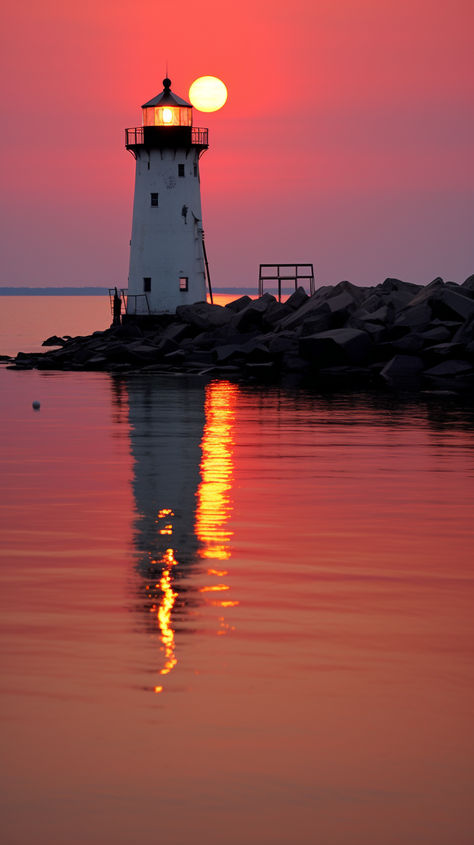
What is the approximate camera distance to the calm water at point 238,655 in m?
6.17

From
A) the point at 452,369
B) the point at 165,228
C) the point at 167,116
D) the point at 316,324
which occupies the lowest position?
the point at 452,369

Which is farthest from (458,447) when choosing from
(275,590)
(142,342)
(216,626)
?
(142,342)

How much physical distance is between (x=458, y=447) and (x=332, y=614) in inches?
503

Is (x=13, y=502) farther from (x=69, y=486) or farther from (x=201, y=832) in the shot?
(x=201, y=832)

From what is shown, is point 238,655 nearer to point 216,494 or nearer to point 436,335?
point 216,494

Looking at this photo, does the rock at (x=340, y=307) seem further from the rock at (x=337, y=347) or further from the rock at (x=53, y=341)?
the rock at (x=53, y=341)

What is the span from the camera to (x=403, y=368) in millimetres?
41656

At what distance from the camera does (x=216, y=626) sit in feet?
30.8

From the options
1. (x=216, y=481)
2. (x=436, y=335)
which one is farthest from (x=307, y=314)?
(x=216, y=481)

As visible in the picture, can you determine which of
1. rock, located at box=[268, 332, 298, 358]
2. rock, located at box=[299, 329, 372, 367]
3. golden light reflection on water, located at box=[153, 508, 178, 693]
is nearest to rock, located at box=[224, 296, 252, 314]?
rock, located at box=[268, 332, 298, 358]

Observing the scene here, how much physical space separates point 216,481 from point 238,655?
9.20 meters

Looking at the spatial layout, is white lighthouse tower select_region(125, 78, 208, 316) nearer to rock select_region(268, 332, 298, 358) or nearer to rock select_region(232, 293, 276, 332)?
rock select_region(232, 293, 276, 332)

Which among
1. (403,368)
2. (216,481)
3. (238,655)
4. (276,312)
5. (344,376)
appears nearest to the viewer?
(238,655)

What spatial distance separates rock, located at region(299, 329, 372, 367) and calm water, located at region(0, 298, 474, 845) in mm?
23822
